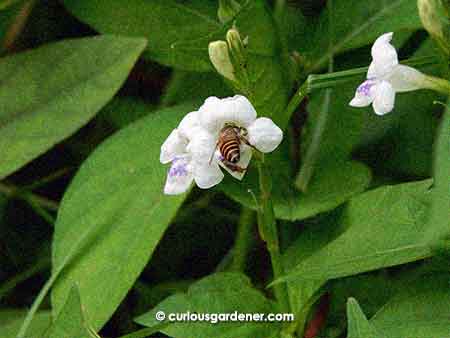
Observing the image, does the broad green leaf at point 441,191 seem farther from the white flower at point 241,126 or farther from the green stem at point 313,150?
the green stem at point 313,150

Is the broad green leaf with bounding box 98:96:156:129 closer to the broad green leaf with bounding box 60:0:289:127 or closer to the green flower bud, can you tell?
the broad green leaf with bounding box 60:0:289:127

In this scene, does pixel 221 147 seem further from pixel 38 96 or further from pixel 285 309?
pixel 38 96

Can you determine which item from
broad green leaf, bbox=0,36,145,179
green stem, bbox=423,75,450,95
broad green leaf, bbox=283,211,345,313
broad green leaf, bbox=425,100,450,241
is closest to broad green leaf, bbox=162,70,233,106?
broad green leaf, bbox=0,36,145,179

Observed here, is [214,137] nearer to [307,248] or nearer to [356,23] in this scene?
[307,248]

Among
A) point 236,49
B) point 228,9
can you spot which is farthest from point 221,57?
point 228,9

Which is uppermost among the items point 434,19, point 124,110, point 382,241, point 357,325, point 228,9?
point 124,110

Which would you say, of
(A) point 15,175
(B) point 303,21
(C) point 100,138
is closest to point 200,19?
(B) point 303,21
